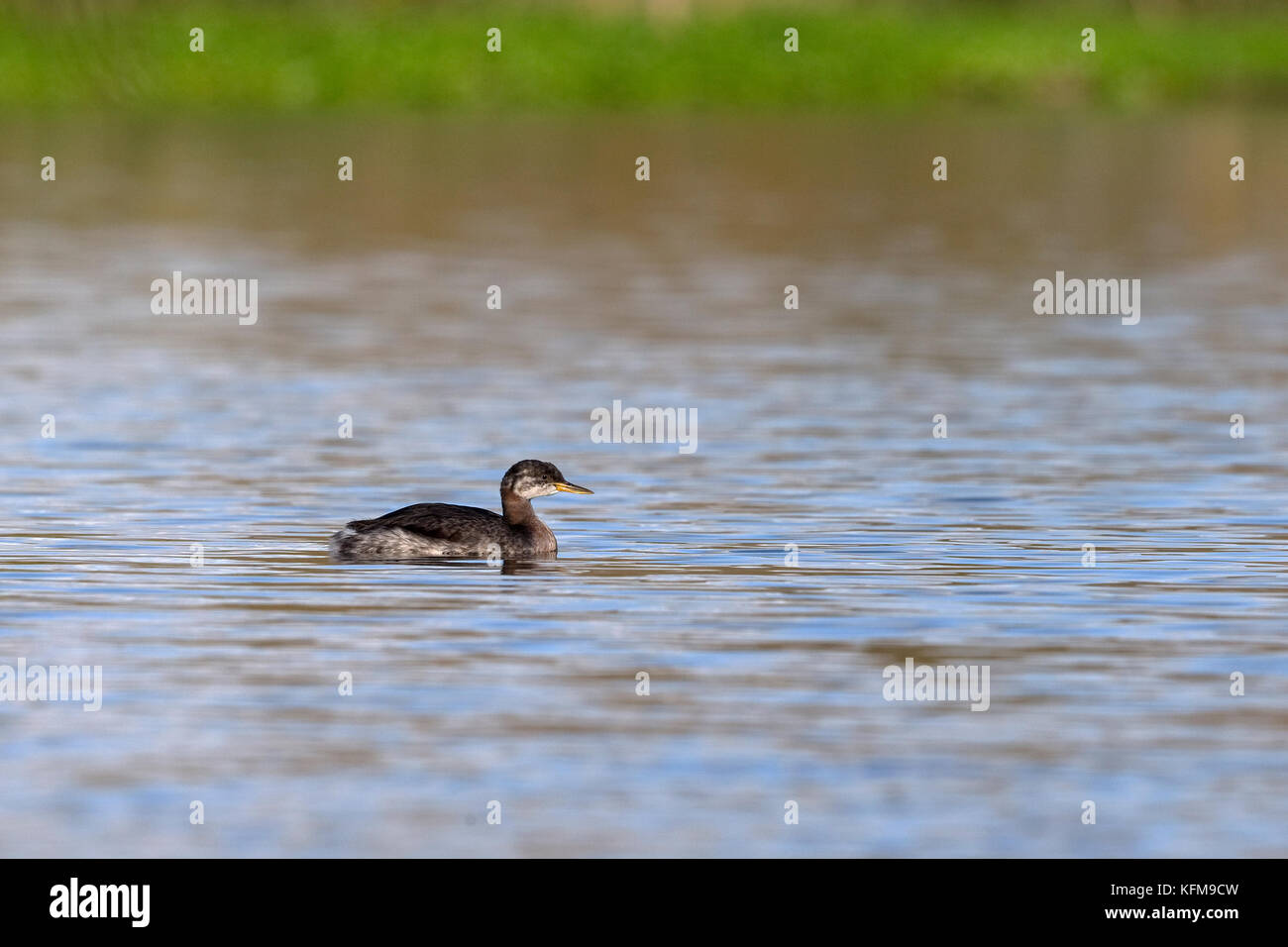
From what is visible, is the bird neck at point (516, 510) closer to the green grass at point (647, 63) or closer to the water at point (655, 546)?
the water at point (655, 546)

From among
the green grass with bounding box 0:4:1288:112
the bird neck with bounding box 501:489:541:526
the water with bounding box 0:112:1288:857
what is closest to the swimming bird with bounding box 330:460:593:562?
the bird neck with bounding box 501:489:541:526

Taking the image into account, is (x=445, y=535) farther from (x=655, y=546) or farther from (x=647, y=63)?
(x=647, y=63)

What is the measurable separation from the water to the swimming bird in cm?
20

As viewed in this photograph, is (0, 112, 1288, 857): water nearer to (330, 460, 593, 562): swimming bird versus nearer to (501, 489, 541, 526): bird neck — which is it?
(330, 460, 593, 562): swimming bird

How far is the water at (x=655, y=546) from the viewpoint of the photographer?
387 inches

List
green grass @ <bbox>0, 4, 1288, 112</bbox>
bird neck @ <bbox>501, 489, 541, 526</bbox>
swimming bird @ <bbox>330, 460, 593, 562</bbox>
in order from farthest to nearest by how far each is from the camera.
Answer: green grass @ <bbox>0, 4, 1288, 112</bbox> → bird neck @ <bbox>501, 489, 541, 526</bbox> → swimming bird @ <bbox>330, 460, 593, 562</bbox>

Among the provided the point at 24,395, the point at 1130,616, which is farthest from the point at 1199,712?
the point at 24,395

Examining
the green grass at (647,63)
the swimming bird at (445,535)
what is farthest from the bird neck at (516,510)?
the green grass at (647,63)

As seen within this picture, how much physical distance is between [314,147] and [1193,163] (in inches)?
574

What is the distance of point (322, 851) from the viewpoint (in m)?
9.16

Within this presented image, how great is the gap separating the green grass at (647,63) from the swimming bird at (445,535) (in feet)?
123

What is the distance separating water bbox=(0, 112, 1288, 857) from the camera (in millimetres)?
9836

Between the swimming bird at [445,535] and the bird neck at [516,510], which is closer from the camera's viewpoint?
the swimming bird at [445,535]

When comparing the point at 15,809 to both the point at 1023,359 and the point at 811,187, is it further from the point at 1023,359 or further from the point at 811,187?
the point at 811,187
